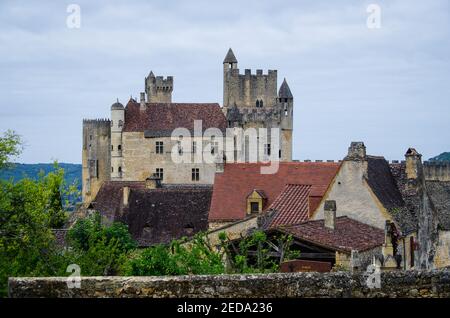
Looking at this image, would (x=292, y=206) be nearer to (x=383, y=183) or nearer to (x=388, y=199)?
(x=383, y=183)

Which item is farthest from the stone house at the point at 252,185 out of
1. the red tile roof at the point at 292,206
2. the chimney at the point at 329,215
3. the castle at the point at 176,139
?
the castle at the point at 176,139

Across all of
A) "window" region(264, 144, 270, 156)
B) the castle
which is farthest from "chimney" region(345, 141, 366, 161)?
"window" region(264, 144, 270, 156)

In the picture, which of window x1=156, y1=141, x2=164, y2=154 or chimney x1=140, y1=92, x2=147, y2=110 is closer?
window x1=156, y1=141, x2=164, y2=154

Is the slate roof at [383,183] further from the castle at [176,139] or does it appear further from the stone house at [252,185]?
the castle at [176,139]

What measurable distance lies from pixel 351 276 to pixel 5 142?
1805 centimetres

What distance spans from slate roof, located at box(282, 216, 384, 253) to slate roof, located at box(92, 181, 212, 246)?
67.7 ft

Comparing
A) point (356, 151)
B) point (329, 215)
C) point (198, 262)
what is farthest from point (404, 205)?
point (198, 262)

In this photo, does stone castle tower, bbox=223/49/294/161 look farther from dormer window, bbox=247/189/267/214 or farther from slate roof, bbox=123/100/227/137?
dormer window, bbox=247/189/267/214

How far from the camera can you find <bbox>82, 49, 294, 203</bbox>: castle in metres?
97.6

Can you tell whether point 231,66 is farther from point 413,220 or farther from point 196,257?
point 196,257

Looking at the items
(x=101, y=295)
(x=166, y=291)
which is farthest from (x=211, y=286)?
(x=101, y=295)

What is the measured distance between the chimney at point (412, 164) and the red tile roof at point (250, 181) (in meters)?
7.66

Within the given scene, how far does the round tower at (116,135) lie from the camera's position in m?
99.8
